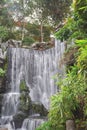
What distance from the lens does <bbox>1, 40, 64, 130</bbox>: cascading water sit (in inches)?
753

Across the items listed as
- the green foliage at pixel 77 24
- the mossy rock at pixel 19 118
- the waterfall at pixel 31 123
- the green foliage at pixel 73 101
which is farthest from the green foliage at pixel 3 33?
the green foliage at pixel 73 101

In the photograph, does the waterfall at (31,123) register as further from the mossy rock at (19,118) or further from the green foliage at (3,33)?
the green foliage at (3,33)

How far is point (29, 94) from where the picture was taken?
19422mm

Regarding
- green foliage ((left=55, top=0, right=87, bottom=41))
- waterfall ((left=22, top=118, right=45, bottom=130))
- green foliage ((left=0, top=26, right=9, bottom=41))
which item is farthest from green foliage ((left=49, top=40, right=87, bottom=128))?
green foliage ((left=0, top=26, right=9, bottom=41))

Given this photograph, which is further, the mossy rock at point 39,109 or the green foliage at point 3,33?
the green foliage at point 3,33

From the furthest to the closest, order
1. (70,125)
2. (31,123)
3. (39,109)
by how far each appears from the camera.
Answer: (39,109)
(31,123)
(70,125)

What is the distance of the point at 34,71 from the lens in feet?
68.2

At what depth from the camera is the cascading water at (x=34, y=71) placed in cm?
1912

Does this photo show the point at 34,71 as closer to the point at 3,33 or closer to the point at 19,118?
the point at 3,33

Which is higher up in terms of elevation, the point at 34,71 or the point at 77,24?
the point at 77,24

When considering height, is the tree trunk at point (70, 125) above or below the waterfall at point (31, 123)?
above

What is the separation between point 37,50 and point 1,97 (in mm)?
5359

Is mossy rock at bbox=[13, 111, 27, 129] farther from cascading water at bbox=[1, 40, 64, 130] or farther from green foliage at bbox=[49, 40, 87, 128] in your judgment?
green foliage at bbox=[49, 40, 87, 128]

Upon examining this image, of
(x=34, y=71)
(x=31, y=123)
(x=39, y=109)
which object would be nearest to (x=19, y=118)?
(x=31, y=123)
